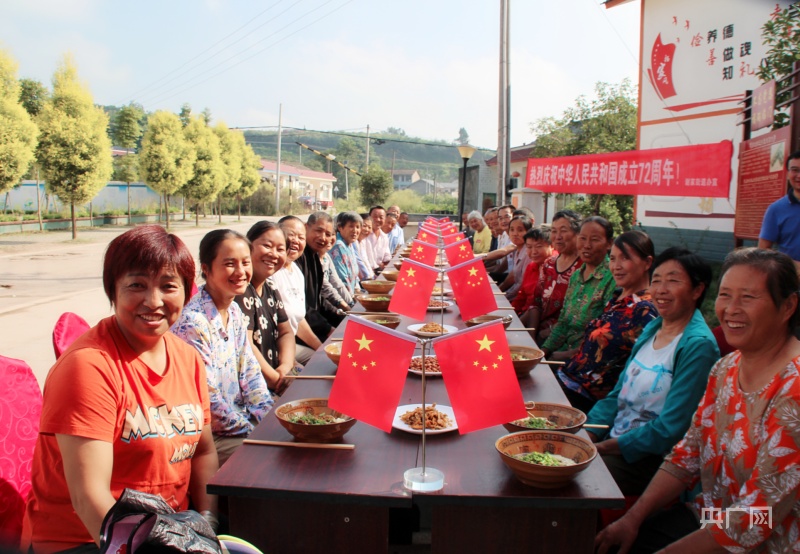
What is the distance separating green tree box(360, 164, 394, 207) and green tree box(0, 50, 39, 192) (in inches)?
679

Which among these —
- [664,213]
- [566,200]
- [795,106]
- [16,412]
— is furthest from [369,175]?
[16,412]

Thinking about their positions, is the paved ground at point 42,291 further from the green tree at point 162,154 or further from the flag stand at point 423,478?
the green tree at point 162,154

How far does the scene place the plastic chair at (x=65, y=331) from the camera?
2.12 meters

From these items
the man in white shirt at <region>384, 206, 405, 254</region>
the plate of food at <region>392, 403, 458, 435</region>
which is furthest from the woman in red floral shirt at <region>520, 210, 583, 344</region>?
the man in white shirt at <region>384, 206, 405, 254</region>

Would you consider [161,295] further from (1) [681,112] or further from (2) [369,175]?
(2) [369,175]

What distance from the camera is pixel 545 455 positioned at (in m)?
1.76

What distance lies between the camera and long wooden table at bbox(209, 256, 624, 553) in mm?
1622

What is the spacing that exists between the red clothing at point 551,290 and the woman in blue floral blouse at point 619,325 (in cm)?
134

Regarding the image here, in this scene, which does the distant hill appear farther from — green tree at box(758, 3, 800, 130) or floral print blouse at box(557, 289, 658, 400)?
floral print blouse at box(557, 289, 658, 400)

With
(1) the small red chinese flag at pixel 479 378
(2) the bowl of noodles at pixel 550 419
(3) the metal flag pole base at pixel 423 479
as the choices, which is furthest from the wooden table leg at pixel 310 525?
(2) the bowl of noodles at pixel 550 419

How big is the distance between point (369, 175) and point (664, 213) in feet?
70.8

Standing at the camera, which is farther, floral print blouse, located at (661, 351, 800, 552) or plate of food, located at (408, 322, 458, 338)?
plate of food, located at (408, 322, 458, 338)

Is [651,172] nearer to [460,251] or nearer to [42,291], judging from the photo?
[460,251]

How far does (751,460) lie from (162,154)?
2375 cm
